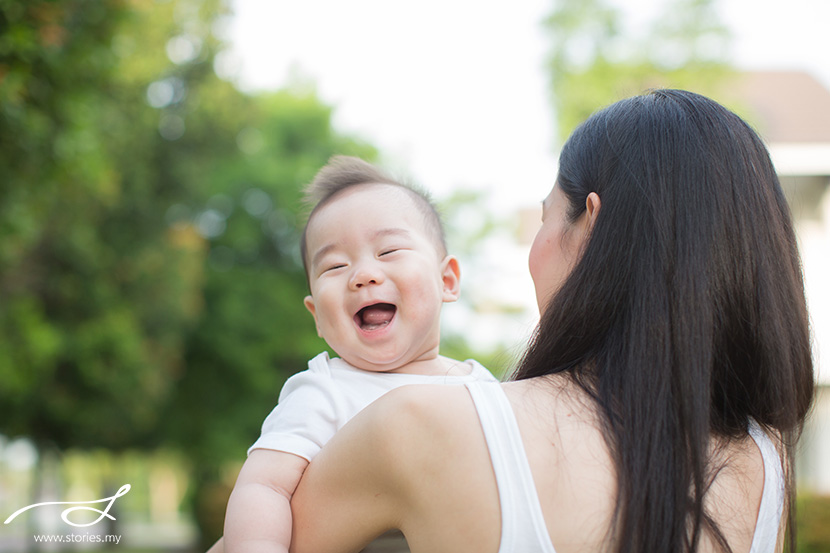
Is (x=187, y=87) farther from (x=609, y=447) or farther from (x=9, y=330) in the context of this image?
(x=609, y=447)

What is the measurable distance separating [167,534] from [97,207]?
26.2m

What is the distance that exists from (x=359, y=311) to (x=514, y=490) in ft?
3.02

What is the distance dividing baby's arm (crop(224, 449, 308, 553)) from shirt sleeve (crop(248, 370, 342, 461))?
2cm

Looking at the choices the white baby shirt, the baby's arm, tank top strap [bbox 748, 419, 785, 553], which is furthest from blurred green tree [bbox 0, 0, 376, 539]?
tank top strap [bbox 748, 419, 785, 553]

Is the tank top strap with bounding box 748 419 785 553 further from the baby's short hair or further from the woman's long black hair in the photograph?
the baby's short hair

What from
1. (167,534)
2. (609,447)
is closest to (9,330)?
(609,447)

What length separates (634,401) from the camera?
1461mm

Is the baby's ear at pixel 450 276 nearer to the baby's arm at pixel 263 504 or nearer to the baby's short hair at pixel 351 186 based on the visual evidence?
the baby's short hair at pixel 351 186

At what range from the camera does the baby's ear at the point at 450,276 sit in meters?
2.45

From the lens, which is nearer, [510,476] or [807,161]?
[510,476]

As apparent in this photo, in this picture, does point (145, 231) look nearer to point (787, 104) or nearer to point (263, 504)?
point (787, 104)

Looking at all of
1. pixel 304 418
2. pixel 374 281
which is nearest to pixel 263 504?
pixel 304 418

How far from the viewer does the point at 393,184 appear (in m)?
2.47

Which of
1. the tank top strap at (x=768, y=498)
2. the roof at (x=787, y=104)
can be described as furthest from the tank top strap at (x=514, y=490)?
the roof at (x=787, y=104)
